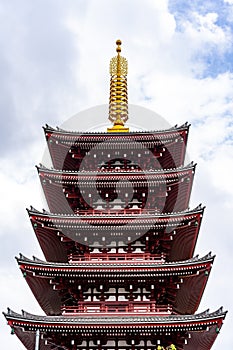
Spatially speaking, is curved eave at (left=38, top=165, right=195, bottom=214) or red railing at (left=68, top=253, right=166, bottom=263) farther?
curved eave at (left=38, top=165, right=195, bottom=214)

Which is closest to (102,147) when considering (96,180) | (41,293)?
(96,180)

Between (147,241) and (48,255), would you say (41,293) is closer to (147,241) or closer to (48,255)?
(48,255)

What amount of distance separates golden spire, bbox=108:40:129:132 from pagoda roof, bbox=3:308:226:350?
1410 cm

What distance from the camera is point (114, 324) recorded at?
29.5m

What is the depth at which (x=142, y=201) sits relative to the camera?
1426 inches

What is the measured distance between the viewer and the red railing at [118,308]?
103 feet

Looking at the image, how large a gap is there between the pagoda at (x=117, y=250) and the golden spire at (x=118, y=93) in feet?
6.25

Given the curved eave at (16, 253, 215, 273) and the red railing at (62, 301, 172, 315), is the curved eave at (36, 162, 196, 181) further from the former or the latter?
the red railing at (62, 301, 172, 315)

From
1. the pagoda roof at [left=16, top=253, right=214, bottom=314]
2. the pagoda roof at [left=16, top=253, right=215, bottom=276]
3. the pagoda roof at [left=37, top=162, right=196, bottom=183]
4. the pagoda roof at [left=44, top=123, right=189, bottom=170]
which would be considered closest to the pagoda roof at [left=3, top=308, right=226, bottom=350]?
the pagoda roof at [left=16, top=253, right=214, bottom=314]

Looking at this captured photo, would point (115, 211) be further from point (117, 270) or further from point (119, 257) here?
point (117, 270)

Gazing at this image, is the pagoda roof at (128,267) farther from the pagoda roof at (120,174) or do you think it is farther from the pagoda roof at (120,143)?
the pagoda roof at (120,143)

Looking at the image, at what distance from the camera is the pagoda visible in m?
30.1

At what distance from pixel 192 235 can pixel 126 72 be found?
49.8 feet

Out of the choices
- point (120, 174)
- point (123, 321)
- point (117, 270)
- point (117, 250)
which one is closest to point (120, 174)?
point (120, 174)
